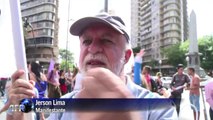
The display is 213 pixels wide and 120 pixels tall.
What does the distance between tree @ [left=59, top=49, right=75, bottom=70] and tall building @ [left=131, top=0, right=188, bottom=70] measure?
130mm

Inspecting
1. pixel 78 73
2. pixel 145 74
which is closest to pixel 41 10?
pixel 78 73

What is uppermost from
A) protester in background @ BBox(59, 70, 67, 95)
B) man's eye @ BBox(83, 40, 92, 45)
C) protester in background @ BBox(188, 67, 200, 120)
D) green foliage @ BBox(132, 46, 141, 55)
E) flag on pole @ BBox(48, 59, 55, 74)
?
man's eye @ BBox(83, 40, 92, 45)

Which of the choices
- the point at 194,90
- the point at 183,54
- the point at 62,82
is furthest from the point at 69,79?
the point at 194,90

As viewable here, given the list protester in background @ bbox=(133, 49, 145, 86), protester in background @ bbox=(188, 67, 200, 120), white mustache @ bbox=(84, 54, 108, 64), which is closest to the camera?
white mustache @ bbox=(84, 54, 108, 64)

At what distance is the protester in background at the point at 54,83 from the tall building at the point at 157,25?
16 cm

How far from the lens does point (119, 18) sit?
626 millimetres

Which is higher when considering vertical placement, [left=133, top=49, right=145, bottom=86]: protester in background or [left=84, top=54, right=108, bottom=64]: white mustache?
[left=84, top=54, right=108, bottom=64]: white mustache

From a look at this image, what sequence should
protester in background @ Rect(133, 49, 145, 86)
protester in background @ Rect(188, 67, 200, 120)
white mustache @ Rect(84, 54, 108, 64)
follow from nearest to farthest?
white mustache @ Rect(84, 54, 108, 64) < protester in background @ Rect(133, 49, 145, 86) < protester in background @ Rect(188, 67, 200, 120)

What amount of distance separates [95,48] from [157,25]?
7.8 inches

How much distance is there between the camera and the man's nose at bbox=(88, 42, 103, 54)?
576mm

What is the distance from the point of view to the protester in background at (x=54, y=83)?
62 centimetres

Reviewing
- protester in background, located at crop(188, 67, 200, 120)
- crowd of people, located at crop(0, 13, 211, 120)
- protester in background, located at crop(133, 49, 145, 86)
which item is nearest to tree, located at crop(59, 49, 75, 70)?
crowd of people, located at crop(0, 13, 211, 120)

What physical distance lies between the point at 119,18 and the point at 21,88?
0.22 meters

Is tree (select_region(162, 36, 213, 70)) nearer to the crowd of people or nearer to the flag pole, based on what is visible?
the crowd of people
